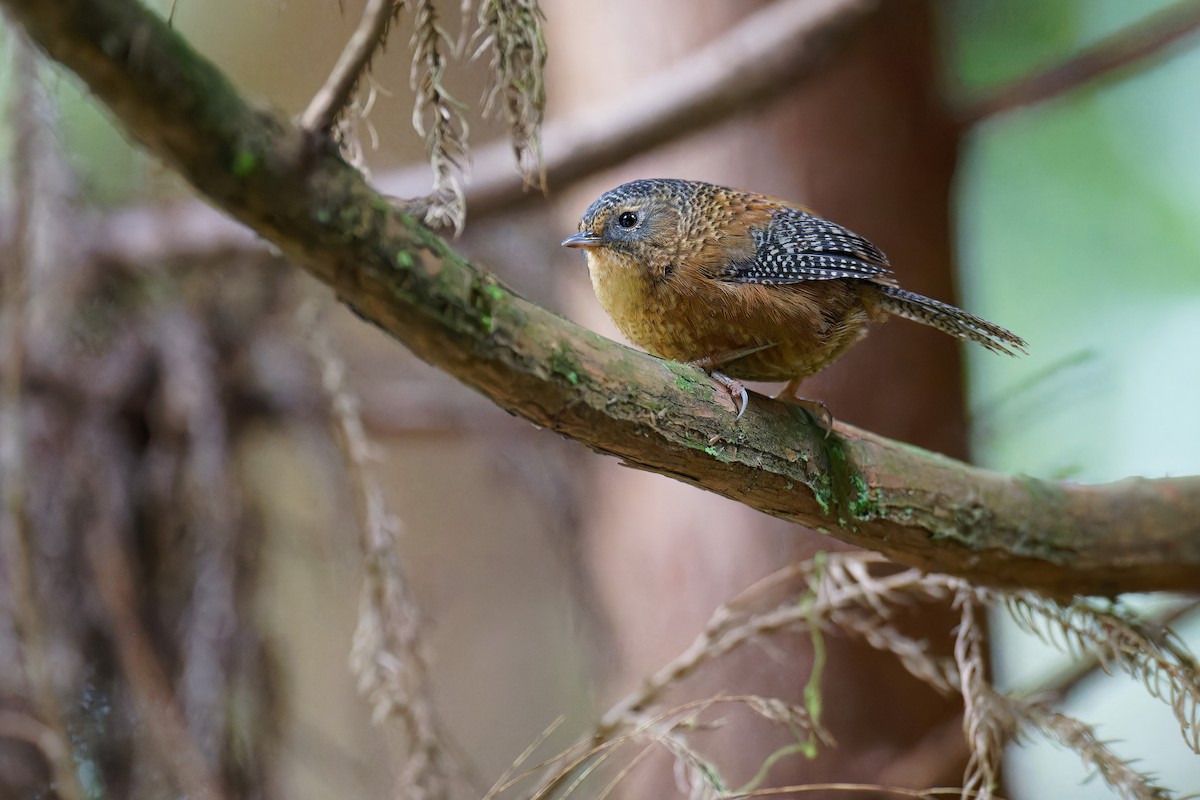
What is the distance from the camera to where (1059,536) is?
187 cm

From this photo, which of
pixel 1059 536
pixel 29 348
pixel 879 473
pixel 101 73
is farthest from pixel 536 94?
pixel 29 348

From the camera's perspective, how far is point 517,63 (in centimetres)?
129

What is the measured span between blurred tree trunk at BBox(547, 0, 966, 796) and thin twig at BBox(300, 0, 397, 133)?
195cm

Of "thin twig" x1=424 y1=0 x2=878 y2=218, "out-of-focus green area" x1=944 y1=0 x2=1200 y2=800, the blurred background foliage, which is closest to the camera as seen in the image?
"thin twig" x1=424 y1=0 x2=878 y2=218

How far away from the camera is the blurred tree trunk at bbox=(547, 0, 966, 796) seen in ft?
9.37

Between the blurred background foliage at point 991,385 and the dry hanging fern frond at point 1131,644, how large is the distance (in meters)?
0.86

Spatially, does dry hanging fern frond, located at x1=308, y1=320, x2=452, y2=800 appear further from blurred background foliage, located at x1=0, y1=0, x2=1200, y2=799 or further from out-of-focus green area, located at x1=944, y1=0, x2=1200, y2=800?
out-of-focus green area, located at x1=944, y1=0, x2=1200, y2=800

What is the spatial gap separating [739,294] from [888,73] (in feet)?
5.46

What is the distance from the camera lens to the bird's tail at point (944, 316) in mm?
1779

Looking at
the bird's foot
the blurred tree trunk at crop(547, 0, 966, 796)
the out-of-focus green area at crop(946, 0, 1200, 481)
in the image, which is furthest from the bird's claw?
the out-of-focus green area at crop(946, 0, 1200, 481)

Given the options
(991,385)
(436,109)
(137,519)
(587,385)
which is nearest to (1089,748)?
(587,385)

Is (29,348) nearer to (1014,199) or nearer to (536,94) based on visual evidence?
(536,94)

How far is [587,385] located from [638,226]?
0.66m

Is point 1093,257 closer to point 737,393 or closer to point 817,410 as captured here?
point 817,410
